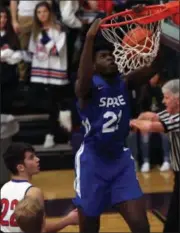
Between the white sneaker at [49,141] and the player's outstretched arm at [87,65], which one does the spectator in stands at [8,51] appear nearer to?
the white sneaker at [49,141]

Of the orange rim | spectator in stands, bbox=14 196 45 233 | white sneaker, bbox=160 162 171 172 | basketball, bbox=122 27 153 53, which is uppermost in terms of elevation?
the orange rim

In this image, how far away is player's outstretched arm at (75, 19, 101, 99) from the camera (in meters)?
4.62

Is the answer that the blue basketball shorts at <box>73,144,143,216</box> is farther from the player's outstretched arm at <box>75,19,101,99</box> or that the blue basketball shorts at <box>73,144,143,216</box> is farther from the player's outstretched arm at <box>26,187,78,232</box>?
the player's outstretched arm at <box>75,19,101,99</box>

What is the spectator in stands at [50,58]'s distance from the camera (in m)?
8.59

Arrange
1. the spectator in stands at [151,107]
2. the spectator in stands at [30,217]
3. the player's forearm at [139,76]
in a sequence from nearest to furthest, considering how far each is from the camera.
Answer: the spectator in stands at [30,217], the player's forearm at [139,76], the spectator in stands at [151,107]

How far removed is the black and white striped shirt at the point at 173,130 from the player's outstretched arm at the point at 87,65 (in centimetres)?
96

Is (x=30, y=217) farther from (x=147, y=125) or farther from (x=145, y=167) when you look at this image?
(x=145, y=167)

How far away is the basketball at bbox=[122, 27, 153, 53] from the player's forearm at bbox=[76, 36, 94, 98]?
1.14 feet

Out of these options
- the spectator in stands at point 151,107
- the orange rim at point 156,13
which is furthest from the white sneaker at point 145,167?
the orange rim at point 156,13

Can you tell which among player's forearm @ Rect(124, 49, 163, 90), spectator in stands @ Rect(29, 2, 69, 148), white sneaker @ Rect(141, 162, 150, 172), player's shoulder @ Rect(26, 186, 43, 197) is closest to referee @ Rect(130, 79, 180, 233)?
player's forearm @ Rect(124, 49, 163, 90)

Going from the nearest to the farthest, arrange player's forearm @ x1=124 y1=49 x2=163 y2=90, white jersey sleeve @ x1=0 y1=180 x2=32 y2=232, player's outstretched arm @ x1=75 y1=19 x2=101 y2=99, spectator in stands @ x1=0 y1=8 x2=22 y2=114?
player's outstretched arm @ x1=75 y1=19 x2=101 y2=99, white jersey sleeve @ x1=0 y1=180 x2=32 y2=232, player's forearm @ x1=124 y1=49 x2=163 y2=90, spectator in stands @ x1=0 y1=8 x2=22 y2=114

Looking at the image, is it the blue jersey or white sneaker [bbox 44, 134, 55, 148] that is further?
white sneaker [bbox 44, 134, 55, 148]

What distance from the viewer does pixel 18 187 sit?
15.9 feet

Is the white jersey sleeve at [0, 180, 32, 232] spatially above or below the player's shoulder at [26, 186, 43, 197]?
below
